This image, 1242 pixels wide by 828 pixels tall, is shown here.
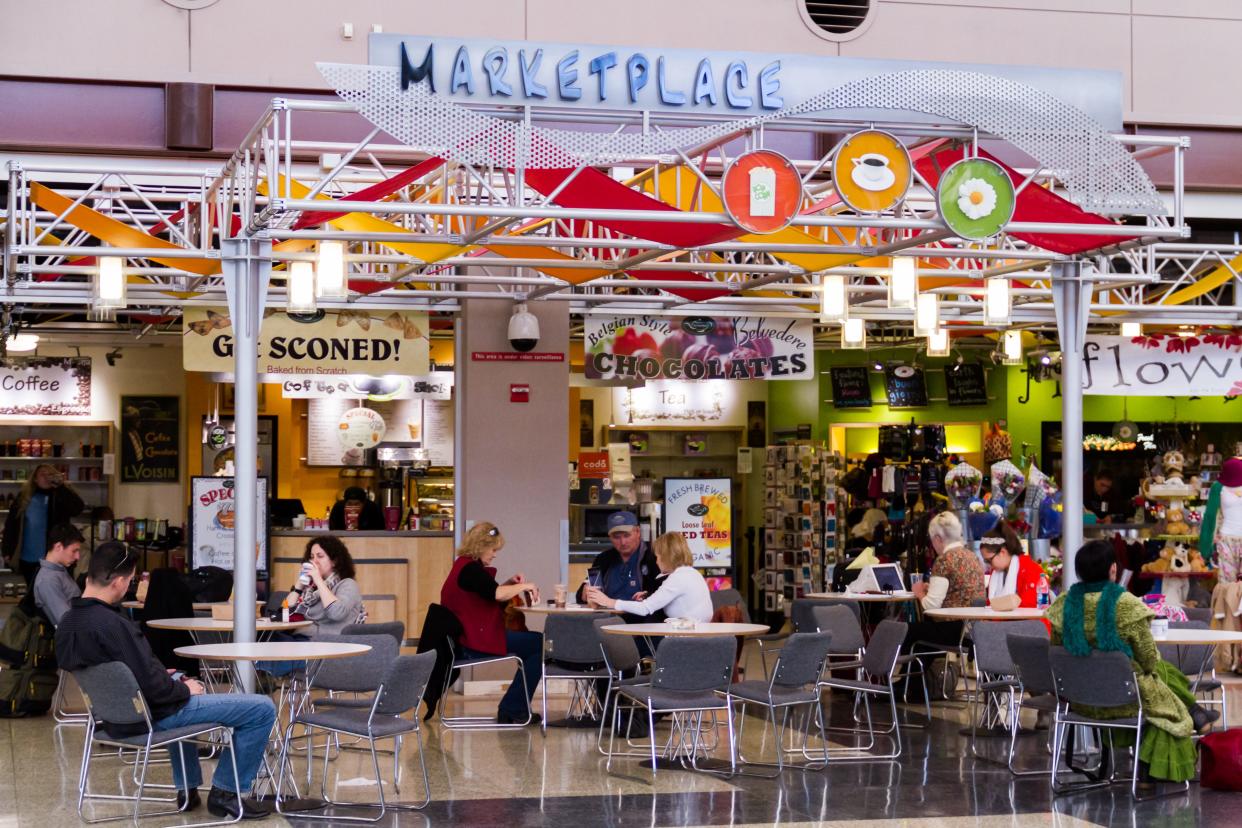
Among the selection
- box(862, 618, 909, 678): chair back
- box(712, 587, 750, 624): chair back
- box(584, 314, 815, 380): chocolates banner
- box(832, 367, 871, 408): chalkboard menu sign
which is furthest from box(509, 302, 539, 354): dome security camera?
box(832, 367, 871, 408): chalkboard menu sign

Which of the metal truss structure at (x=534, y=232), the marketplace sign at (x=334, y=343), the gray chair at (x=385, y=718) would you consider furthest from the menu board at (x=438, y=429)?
the gray chair at (x=385, y=718)

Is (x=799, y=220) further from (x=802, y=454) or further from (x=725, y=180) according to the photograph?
(x=802, y=454)

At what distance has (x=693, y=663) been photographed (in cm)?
816

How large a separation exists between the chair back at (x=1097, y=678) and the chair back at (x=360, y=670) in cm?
323

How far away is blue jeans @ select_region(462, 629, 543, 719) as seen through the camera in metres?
10.1

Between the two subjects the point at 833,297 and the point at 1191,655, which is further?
the point at 1191,655

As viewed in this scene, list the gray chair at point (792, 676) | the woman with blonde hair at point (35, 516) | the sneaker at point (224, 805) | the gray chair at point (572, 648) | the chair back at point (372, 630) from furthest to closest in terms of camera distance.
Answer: the woman with blonde hair at point (35, 516), the gray chair at point (572, 648), the chair back at point (372, 630), the gray chair at point (792, 676), the sneaker at point (224, 805)

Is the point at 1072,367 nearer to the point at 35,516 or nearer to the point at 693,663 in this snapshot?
the point at 693,663

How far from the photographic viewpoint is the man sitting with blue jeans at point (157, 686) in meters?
6.88

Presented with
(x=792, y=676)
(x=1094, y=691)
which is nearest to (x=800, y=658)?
(x=792, y=676)

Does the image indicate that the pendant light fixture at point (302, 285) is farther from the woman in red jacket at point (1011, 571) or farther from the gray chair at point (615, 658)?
the woman in red jacket at point (1011, 571)

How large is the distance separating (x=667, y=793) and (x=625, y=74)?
345 centimetres

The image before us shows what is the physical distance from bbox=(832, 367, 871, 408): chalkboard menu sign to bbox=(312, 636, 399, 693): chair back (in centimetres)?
1020

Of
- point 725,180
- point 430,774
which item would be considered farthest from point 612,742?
point 725,180
